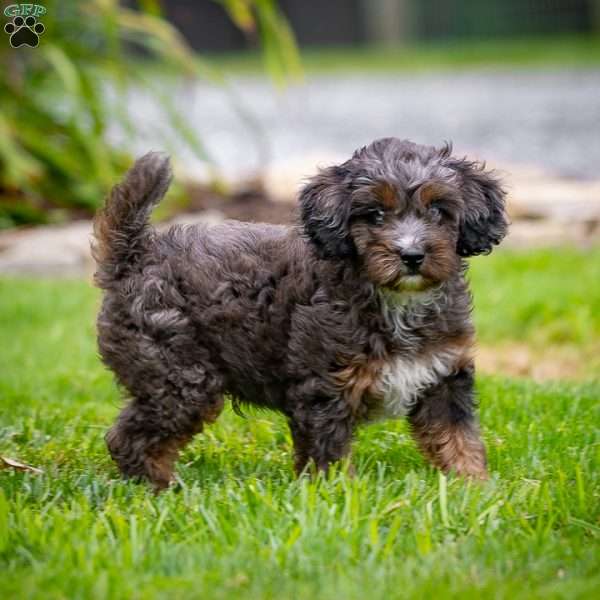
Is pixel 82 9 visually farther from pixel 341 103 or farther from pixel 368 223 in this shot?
pixel 341 103

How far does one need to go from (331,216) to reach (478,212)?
0.58 m

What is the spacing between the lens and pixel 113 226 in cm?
512

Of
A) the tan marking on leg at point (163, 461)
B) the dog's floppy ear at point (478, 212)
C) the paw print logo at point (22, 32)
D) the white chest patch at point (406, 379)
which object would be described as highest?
the paw print logo at point (22, 32)

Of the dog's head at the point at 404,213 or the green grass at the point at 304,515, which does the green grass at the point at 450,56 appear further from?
the dog's head at the point at 404,213

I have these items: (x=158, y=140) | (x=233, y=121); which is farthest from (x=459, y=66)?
(x=158, y=140)

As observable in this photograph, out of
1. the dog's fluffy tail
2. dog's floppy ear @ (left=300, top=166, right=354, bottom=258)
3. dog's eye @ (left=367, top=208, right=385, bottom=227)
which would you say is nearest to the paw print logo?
the dog's fluffy tail

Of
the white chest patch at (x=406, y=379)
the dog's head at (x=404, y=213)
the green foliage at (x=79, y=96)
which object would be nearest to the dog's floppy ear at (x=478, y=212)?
the dog's head at (x=404, y=213)

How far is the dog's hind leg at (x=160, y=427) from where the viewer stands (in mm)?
4941

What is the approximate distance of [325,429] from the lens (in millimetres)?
4688

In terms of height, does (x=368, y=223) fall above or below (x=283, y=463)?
above

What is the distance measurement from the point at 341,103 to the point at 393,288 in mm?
18407

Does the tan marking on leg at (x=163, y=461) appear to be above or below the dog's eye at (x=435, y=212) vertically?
below

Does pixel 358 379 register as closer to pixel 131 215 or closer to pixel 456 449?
pixel 456 449
